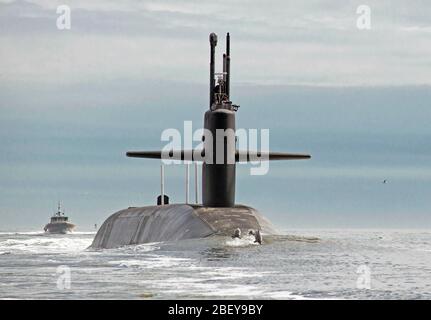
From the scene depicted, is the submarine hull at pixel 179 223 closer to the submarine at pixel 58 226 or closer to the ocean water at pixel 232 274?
the ocean water at pixel 232 274

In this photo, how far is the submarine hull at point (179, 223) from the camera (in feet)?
102

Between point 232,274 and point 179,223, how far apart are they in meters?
13.5

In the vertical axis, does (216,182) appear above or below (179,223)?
above

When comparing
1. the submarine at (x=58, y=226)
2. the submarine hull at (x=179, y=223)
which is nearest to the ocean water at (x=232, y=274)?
the submarine hull at (x=179, y=223)

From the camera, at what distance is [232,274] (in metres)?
20.0

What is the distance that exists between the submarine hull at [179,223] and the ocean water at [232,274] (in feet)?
5.47

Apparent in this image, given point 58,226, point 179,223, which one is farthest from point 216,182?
point 58,226

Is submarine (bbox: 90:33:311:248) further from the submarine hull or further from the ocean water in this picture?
the ocean water

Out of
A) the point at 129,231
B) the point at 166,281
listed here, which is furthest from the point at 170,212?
the point at 166,281

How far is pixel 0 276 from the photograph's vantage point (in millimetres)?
21672

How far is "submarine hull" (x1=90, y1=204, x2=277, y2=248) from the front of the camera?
102 ft

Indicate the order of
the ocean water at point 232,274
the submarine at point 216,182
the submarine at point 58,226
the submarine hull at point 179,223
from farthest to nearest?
the submarine at point 58,226
the submarine at point 216,182
the submarine hull at point 179,223
the ocean water at point 232,274

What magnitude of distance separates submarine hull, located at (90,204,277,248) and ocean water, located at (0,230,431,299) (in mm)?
1669

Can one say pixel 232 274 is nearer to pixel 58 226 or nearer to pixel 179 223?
pixel 179 223
